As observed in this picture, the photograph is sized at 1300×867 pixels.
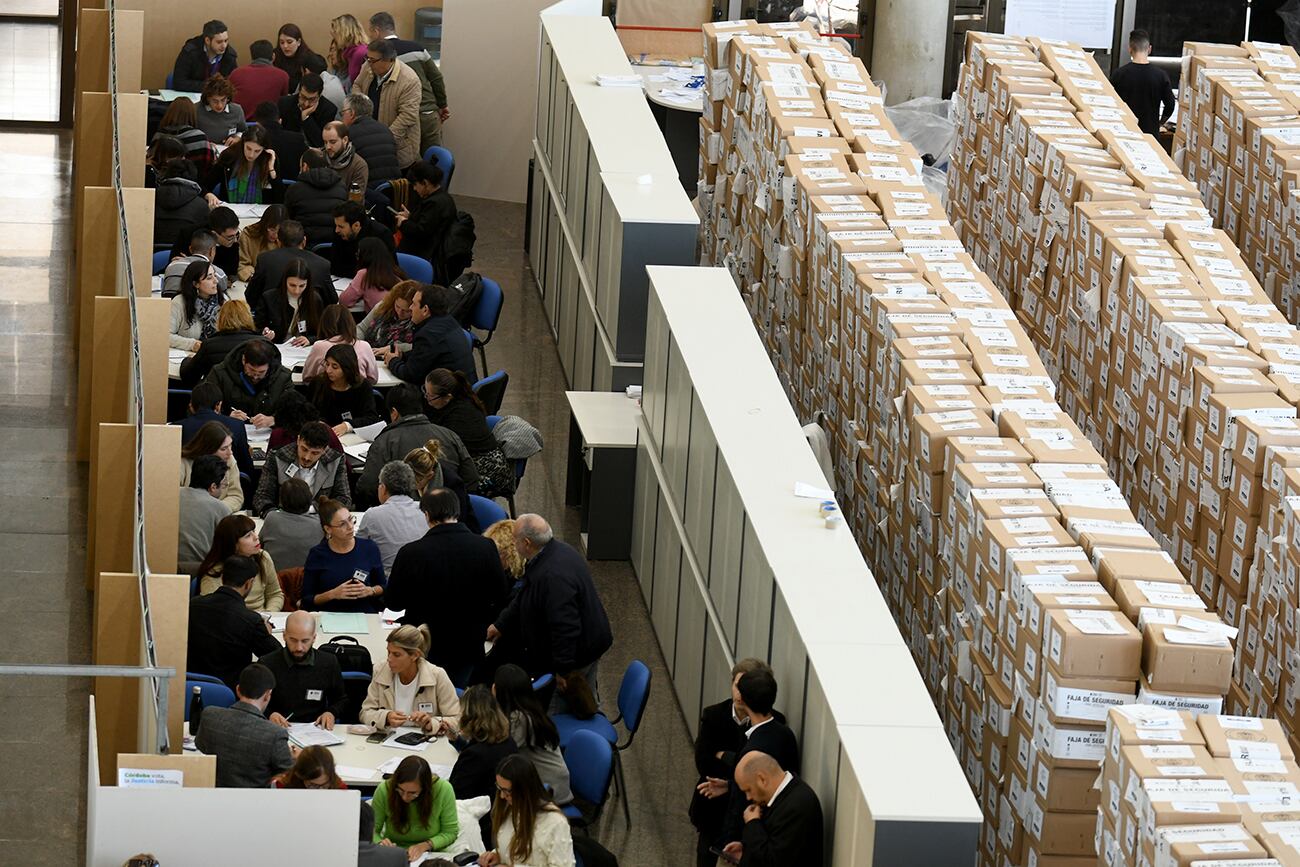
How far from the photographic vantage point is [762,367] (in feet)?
33.8

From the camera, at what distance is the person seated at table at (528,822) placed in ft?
24.8

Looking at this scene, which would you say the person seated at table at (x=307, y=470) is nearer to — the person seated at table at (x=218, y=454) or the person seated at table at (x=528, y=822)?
the person seated at table at (x=218, y=454)

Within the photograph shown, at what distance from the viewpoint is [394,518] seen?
9.98m

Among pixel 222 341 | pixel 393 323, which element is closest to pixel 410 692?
pixel 222 341

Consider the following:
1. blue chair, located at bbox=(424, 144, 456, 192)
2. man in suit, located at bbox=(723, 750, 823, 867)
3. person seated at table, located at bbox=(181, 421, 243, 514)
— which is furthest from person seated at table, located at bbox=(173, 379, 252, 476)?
blue chair, located at bbox=(424, 144, 456, 192)

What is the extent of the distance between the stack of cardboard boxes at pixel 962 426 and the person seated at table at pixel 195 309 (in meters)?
3.26

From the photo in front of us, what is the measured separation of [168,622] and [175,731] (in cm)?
41

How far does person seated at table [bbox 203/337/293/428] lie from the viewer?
11.2 metres

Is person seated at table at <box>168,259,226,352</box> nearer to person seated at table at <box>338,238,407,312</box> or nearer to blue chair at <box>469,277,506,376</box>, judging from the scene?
person seated at table at <box>338,238,407,312</box>

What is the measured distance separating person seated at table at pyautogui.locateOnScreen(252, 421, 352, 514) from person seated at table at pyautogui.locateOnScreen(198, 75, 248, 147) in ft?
17.8

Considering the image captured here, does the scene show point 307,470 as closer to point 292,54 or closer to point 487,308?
point 487,308

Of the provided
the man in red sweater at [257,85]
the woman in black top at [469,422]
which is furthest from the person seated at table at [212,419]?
the man in red sweater at [257,85]

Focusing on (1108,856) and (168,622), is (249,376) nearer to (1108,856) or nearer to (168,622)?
(168,622)

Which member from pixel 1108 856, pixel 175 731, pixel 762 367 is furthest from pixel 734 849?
pixel 762 367
